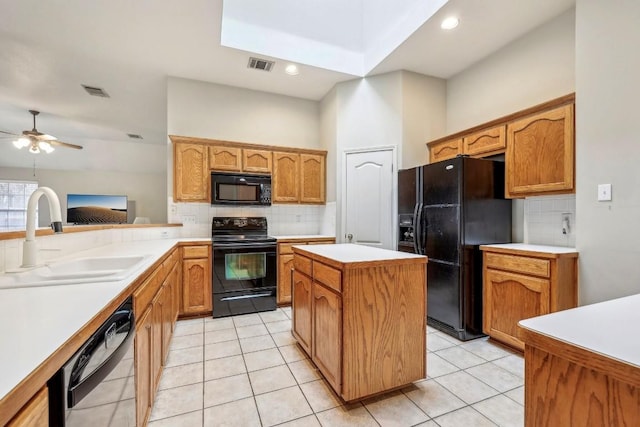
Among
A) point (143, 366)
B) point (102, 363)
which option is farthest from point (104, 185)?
point (102, 363)

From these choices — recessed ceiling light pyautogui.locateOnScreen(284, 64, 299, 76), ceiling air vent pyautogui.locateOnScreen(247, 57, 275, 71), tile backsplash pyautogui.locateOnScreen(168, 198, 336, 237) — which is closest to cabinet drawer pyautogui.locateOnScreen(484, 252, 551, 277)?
tile backsplash pyautogui.locateOnScreen(168, 198, 336, 237)

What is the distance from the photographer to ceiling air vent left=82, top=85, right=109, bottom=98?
13.5 feet

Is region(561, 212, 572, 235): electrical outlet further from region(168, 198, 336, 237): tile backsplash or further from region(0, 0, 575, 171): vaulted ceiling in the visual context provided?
region(168, 198, 336, 237): tile backsplash

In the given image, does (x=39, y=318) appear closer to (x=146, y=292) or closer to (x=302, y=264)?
(x=146, y=292)

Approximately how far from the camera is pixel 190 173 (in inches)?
141

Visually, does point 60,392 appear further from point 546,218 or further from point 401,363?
point 546,218

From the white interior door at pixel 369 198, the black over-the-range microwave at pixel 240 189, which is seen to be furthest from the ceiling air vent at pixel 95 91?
the white interior door at pixel 369 198

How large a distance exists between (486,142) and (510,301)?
1543mm

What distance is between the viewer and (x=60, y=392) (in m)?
0.67

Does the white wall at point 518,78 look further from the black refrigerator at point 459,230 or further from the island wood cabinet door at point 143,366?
the island wood cabinet door at point 143,366

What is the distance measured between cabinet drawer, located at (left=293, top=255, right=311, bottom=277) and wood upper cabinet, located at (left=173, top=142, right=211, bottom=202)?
1.82 m

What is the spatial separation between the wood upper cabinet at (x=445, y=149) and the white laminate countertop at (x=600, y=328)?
8.47 feet

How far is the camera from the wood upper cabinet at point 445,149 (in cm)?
326

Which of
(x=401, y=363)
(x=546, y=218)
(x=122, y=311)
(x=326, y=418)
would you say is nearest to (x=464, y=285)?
(x=546, y=218)
